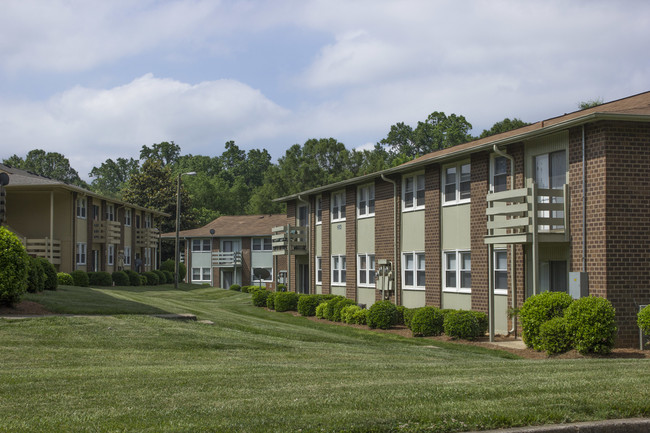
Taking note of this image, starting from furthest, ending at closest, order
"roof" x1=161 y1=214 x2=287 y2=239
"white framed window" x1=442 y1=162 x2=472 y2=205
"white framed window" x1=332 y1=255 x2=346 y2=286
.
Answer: "roof" x1=161 y1=214 x2=287 y2=239 < "white framed window" x1=332 y1=255 x2=346 y2=286 < "white framed window" x1=442 y1=162 x2=472 y2=205

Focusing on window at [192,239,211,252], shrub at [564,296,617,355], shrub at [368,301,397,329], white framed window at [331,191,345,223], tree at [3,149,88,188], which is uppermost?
tree at [3,149,88,188]

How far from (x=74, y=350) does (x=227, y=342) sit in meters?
3.59

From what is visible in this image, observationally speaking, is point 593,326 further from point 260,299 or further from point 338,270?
point 260,299

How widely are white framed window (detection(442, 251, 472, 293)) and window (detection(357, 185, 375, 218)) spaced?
639cm

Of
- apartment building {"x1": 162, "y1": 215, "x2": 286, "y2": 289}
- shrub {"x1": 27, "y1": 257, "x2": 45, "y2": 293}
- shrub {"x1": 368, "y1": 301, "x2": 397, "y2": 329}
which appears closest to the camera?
shrub {"x1": 27, "y1": 257, "x2": 45, "y2": 293}

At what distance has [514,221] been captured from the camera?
1888cm

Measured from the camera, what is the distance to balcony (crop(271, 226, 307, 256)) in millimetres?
37469

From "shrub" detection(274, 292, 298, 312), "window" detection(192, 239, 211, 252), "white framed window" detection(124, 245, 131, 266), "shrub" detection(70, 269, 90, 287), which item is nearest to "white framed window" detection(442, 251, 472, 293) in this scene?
"shrub" detection(274, 292, 298, 312)

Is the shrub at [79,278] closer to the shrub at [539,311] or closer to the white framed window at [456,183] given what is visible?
the white framed window at [456,183]

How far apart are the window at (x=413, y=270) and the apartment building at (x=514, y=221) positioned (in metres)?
0.05

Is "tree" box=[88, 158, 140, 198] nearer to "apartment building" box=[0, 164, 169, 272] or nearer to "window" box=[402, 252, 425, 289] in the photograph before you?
"apartment building" box=[0, 164, 169, 272]

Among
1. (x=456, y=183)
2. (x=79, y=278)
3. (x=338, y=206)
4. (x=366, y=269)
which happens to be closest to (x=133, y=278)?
(x=79, y=278)

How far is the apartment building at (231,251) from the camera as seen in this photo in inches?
2485

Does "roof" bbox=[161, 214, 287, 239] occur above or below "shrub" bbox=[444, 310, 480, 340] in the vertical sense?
above
